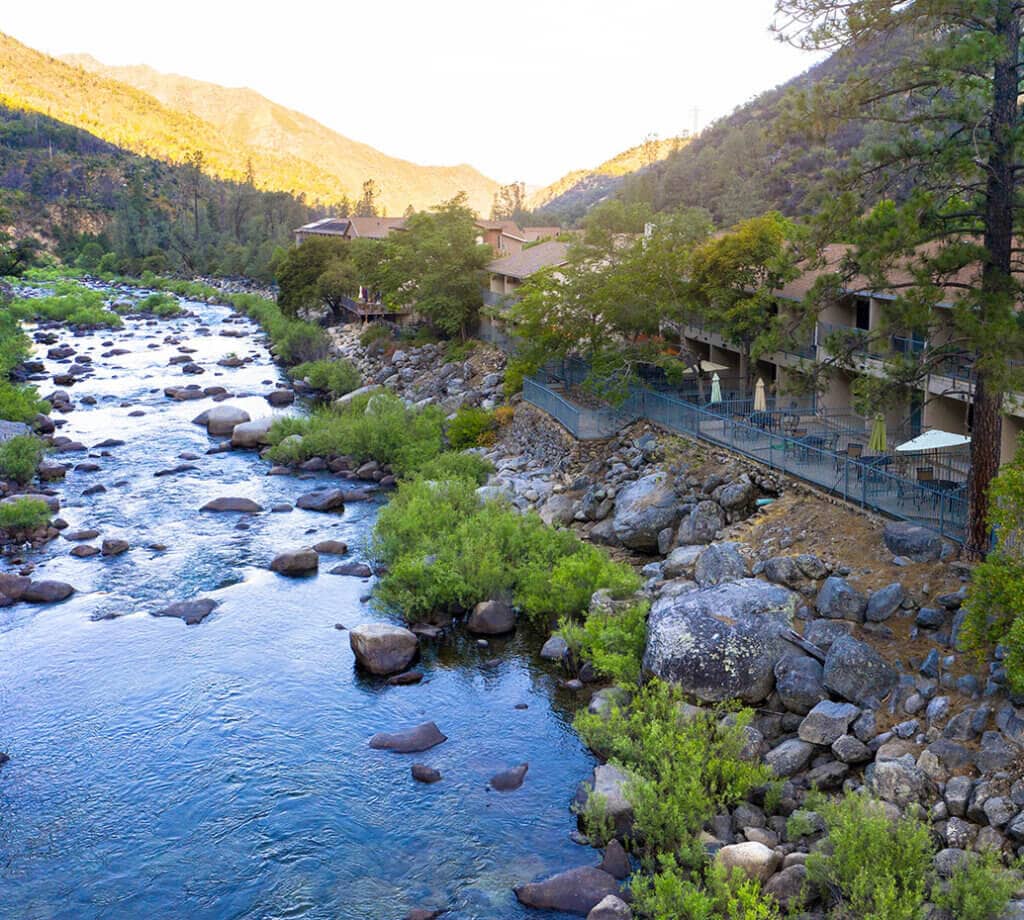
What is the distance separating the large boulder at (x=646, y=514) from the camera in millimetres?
26797

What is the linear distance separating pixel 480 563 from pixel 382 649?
157 inches

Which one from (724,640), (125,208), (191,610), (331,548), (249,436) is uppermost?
(125,208)

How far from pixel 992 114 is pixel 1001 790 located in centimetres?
1104

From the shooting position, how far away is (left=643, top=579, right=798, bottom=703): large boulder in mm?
18203

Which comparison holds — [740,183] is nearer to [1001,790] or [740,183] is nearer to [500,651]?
[500,651]

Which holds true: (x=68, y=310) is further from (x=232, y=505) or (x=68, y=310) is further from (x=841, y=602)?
(x=841, y=602)

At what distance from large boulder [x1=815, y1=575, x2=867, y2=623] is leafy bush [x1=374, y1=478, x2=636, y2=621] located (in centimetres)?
496

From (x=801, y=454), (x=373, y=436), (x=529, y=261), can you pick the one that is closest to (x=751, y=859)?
(x=801, y=454)

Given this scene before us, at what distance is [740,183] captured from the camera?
3029 inches

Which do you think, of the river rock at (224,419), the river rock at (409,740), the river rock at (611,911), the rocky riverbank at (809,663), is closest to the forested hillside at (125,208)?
the river rock at (224,419)

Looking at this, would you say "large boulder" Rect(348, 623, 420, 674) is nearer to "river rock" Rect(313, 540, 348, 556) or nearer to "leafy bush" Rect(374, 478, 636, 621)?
"leafy bush" Rect(374, 478, 636, 621)

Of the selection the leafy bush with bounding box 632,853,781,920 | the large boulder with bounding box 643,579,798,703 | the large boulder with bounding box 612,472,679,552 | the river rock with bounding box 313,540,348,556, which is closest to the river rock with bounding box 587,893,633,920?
the leafy bush with bounding box 632,853,781,920

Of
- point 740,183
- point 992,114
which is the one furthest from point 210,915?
point 740,183

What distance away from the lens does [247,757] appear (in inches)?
735
